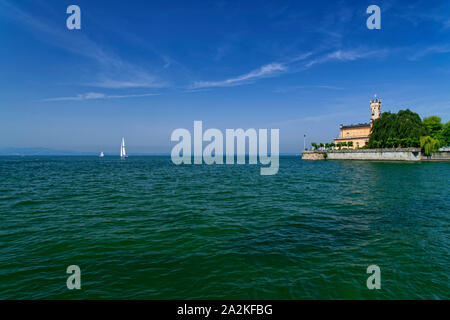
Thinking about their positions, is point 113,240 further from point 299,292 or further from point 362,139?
point 362,139

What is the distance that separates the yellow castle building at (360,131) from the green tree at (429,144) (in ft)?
132

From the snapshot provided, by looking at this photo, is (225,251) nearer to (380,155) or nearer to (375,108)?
(380,155)

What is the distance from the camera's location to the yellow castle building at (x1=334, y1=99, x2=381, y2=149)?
12231 centimetres

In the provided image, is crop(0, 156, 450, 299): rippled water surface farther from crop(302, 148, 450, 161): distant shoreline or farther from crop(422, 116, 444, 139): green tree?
crop(422, 116, 444, 139): green tree

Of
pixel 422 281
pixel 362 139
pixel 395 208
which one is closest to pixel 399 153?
pixel 362 139

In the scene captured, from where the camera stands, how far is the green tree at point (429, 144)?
80.0 m

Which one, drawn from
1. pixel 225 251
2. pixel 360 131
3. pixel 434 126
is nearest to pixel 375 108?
pixel 360 131

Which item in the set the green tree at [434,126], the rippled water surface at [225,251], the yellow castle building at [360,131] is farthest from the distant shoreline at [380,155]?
the rippled water surface at [225,251]

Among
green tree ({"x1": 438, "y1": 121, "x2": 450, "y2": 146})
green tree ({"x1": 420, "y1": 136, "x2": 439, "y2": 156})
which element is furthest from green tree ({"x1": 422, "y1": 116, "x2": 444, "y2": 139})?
green tree ({"x1": 420, "y1": 136, "x2": 439, "y2": 156})

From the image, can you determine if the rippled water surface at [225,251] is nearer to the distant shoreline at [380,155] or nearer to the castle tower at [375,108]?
the distant shoreline at [380,155]

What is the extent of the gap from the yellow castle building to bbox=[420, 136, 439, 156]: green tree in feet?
132

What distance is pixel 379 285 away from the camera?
24.9ft

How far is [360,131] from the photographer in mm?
132750

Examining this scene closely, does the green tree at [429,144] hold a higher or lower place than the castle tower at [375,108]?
lower
